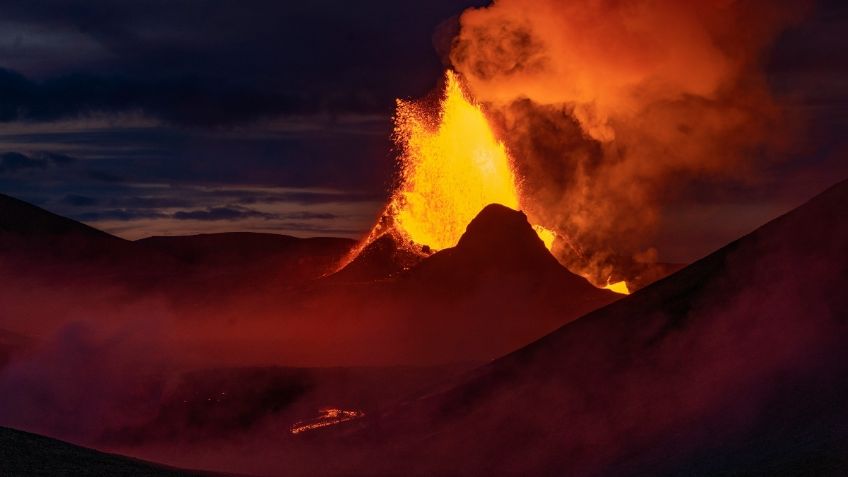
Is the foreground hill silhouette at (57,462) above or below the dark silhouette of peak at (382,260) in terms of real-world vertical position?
below

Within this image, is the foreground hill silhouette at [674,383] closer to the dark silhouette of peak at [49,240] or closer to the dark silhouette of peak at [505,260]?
the dark silhouette of peak at [505,260]

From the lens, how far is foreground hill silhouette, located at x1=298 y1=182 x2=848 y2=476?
21.6 meters

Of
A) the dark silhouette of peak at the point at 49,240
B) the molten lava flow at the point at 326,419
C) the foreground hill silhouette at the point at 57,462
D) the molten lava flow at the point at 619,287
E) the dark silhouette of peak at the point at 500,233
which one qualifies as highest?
the dark silhouette of peak at the point at 49,240

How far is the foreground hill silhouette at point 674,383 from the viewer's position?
21641 mm

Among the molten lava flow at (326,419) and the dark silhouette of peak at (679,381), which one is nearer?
the dark silhouette of peak at (679,381)

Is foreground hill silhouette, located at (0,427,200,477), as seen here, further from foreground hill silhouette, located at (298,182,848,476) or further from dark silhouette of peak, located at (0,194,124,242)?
dark silhouette of peak, located at (0,194,124,242)

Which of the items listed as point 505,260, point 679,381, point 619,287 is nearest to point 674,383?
point 679,381

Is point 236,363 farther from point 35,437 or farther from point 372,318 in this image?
point 35,437

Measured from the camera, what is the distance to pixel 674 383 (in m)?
25.1

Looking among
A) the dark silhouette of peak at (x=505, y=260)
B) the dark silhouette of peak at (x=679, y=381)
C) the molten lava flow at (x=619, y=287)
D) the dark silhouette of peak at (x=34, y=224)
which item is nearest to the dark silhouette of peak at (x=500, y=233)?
the dark silhouette of peak at (x=505, y=260)

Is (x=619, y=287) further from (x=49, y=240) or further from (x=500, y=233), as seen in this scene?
(x=49, y=240)

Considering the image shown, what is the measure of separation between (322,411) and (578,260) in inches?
860

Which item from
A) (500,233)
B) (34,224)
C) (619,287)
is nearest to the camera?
(500,233)

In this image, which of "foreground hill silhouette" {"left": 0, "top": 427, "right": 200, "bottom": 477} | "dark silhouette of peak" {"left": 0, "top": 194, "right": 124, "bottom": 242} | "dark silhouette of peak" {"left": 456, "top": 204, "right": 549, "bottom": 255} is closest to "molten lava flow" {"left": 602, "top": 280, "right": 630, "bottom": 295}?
"dark silhouette of peak" {"left": 456, "top": 204, "right": 549, "bottom": 255}
